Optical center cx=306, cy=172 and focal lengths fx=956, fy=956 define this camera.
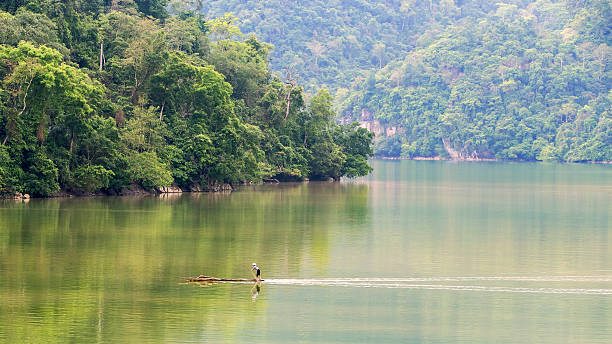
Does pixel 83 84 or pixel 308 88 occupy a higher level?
pixel 308 88

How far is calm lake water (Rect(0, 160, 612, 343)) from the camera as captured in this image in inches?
842

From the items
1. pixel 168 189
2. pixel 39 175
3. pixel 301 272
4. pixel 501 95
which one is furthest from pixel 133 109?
pixel 501 95

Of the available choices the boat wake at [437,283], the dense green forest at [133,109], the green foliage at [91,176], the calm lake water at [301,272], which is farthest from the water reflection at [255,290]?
the green foliage at [91,176]

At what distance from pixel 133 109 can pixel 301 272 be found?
1294 inches

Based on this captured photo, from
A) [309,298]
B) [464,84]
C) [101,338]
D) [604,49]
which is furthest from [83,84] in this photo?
[604,49]

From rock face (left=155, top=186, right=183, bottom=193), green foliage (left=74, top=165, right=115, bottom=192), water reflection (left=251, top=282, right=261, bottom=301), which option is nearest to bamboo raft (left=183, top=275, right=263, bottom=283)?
water reflection (left=251, top=282, right=261, bottom=301)

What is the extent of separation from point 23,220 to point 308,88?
157m

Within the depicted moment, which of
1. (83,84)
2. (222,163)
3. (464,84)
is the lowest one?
(222,163)

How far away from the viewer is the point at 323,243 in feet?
121

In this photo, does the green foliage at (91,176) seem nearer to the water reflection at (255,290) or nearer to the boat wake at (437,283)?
the boat wake at (437,283)

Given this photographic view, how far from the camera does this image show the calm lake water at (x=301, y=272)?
70.1ft

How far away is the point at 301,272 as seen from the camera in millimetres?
29219

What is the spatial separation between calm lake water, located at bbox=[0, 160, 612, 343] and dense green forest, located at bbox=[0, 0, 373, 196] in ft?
9.22

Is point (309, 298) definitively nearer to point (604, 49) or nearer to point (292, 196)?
point (292, 196)
